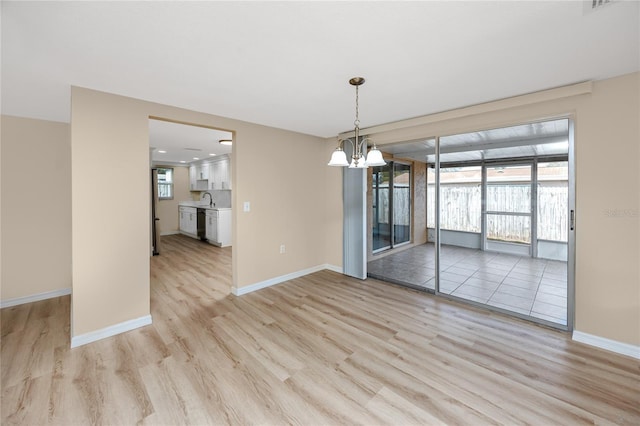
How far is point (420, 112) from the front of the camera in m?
3.30

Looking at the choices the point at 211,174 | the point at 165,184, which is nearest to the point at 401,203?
the point at 211,174

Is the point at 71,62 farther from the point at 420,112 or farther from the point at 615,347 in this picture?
the point at 615,347

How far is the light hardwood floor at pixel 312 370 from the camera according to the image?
5.55 feet

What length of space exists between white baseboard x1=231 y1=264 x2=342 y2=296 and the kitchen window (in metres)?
6.29

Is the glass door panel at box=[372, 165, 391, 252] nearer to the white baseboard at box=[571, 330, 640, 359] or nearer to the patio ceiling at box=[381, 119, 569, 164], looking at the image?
the patio ceiling at box=[381, 119, 569, 164]

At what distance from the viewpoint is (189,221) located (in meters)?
8.14

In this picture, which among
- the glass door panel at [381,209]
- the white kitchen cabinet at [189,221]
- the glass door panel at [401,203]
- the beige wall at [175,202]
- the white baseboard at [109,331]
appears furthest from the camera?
the beige wall at [175,202]

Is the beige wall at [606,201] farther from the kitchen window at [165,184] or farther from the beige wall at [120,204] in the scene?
the kitchen window at [165,184]

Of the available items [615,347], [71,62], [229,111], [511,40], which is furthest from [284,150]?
[615,347]

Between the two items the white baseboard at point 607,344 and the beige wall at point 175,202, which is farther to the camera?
the beige wall at point 175,202

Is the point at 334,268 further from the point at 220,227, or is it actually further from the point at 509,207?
the point at 220,227

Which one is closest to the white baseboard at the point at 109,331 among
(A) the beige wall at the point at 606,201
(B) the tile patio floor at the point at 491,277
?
(B) the tile patio floor at the point at 491,277

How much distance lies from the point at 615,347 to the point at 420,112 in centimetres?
294

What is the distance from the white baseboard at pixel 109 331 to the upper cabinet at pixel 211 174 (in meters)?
4.64
